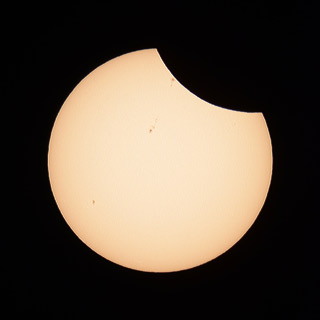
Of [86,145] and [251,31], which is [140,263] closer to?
[86,145]

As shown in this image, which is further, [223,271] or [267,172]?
[223,271]

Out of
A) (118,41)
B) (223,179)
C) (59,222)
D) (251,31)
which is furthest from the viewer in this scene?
(59,222)

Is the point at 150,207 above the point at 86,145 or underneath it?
underneath

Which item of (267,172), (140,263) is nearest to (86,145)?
(140,263)
